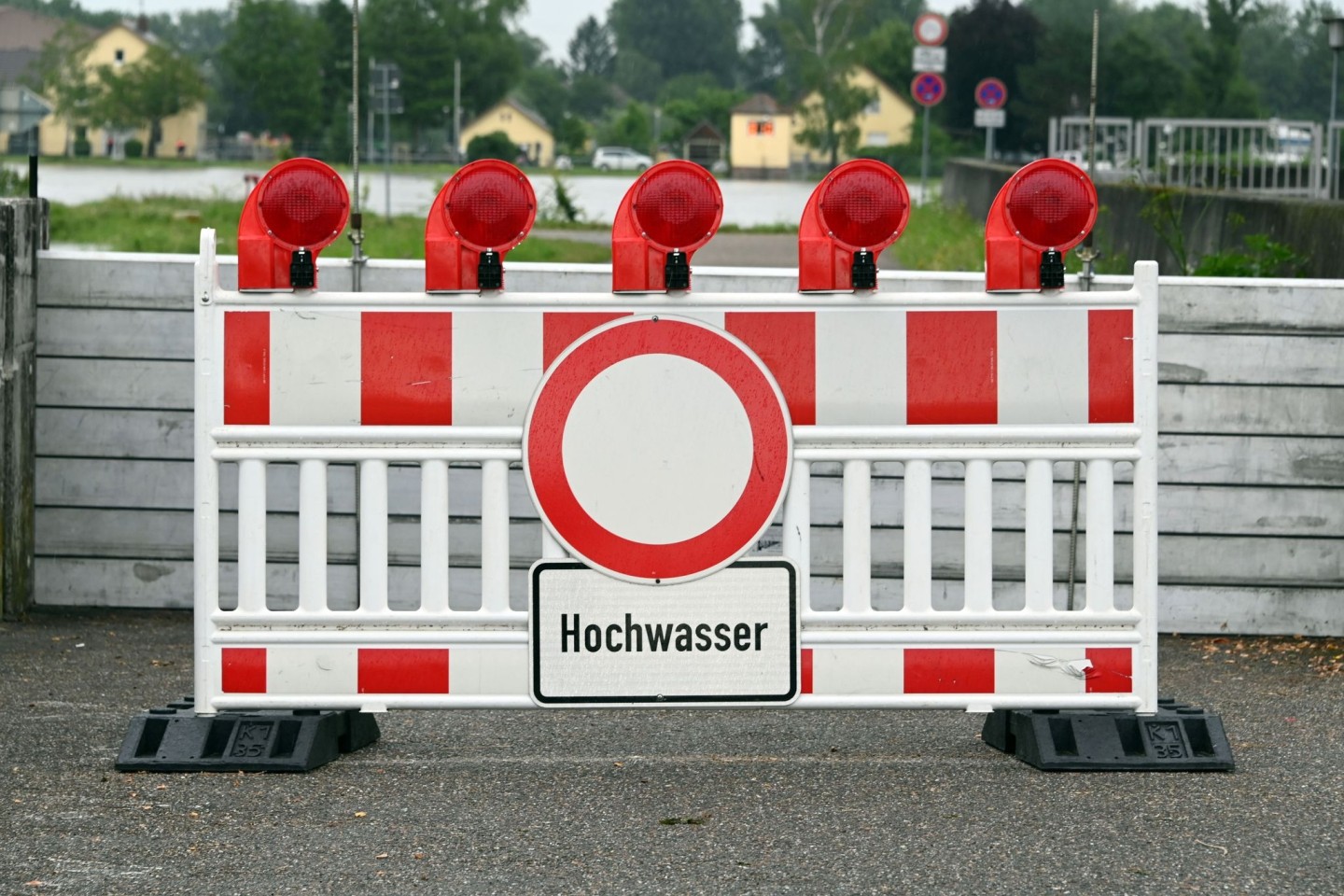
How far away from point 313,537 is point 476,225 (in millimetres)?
859

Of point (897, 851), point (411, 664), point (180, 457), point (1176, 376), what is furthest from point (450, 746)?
point (1176, 376)

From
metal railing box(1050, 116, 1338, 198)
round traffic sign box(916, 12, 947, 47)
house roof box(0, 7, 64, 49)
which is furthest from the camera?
house roof box(0, 7, 64, 49)

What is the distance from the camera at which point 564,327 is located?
512cm

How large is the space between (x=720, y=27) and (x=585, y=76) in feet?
47.5

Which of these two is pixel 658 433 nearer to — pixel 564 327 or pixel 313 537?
pixel 564 327

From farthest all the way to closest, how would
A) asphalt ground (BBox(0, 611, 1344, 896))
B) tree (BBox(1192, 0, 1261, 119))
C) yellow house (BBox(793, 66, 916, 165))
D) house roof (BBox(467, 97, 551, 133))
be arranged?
house roof (BBox(467, 97, 551, 133)) < yellow house (BBox(793, 66, 916, 165)) < tree (BBox(1192, 0, 1261, 119)) < asphalt ground (BBox(0, 611, 1344, 896))

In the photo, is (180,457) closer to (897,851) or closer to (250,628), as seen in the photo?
(250,628)

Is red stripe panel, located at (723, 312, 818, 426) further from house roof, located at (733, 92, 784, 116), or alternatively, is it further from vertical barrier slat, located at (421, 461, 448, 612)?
house roof, located at (733, 92, 784, 116)

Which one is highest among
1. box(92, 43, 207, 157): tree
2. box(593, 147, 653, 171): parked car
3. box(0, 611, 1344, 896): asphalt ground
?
box(92, 43, 207, 157): tree

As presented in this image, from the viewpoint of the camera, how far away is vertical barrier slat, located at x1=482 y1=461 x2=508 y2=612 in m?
5.12

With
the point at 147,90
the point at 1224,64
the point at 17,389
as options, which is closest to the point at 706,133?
the point at 147,90

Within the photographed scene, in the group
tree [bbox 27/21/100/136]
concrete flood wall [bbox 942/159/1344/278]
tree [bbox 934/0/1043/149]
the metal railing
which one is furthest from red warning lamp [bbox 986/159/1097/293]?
tree [bbox 27/21/100/136]

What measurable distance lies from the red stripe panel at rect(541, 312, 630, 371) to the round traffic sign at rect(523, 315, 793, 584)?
0.07 feet

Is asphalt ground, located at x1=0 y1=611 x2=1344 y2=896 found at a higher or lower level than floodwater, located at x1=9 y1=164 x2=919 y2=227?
lower
